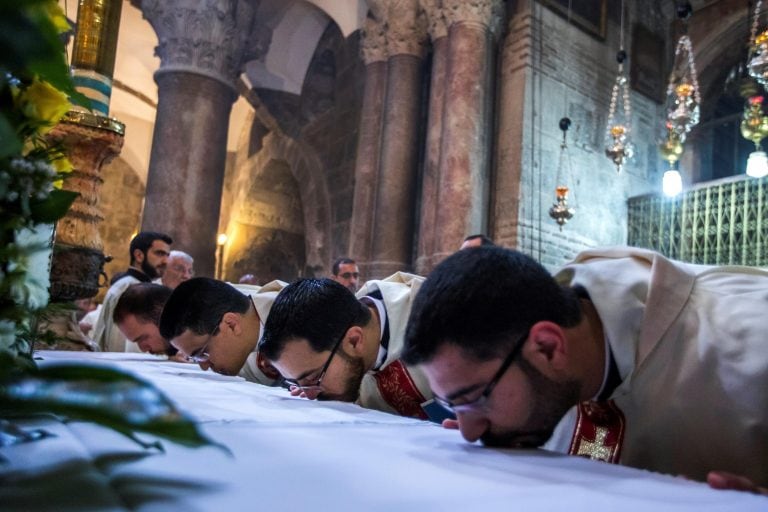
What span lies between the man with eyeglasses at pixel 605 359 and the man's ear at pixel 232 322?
5.97 feet

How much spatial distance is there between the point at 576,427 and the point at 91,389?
1295 millimetres

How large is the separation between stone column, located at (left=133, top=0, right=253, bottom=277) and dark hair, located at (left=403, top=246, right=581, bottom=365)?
6789 mm

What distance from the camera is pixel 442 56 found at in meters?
7.61

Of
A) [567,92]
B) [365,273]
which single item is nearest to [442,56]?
[567,92]

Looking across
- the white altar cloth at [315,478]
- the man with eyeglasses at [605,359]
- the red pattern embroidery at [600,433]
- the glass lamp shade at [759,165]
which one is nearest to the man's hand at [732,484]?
the white altar cloth at [315,478]

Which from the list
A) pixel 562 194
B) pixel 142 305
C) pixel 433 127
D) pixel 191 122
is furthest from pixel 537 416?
pixel 191 122

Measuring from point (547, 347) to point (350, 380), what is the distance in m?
1.18

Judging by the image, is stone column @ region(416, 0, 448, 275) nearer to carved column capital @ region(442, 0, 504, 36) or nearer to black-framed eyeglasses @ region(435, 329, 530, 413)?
carved column capital @ region(442, 0, 504, 36)

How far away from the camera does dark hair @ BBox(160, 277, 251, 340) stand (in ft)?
10.0

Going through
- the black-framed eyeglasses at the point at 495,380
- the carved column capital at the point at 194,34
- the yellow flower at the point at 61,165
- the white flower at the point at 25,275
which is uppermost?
the carved column capital at the point at 194,34

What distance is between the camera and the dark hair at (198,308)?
3.06m

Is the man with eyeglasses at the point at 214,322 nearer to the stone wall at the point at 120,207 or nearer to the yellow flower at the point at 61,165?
the yellow flower at the point at 61,165

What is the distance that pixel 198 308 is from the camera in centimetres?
304

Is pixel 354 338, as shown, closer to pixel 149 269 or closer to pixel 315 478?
pixel 315 478
